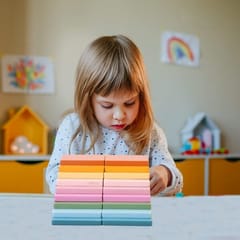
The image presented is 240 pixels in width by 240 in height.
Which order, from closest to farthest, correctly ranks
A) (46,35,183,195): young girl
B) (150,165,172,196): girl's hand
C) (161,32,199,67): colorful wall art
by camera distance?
(150,165,172,196): girl's hand, (46,35,183,195): young girl, (161,32,199,67): colorful wall art

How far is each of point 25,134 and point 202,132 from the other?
1052 millimetres

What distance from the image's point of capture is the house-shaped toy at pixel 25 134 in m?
2.30

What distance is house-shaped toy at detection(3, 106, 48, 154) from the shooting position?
7.54 feet

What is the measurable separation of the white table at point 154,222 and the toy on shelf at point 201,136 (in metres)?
1.86

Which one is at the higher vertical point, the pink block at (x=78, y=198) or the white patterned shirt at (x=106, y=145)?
the white patterned shirt at (x=106, y=145)

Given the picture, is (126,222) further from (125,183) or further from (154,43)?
(154,43)

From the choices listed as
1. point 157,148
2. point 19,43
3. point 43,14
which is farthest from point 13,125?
point 157,148

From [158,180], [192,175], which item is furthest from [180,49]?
[158,180]

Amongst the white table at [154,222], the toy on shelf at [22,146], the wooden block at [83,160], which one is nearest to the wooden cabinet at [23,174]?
the toy on shelf at [22,146]

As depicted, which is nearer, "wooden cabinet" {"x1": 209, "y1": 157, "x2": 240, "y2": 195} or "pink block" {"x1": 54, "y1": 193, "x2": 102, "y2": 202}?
"pink block" {"x1": 54, "y1": 193, "x2": 102, "y2": 202}

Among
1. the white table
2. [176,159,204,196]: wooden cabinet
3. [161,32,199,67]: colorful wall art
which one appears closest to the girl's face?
the white table

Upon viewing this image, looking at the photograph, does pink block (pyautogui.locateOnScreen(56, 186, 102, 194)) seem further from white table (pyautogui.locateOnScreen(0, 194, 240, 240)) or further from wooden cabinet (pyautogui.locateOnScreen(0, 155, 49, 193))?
wooden cabinet (pyautogui.locateOnScreen(0, 155, 49, 193))

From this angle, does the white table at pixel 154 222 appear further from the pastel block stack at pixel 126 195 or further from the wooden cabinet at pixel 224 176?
the wooden cabinet at pixel 224 176

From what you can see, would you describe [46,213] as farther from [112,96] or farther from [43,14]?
[43,14]
